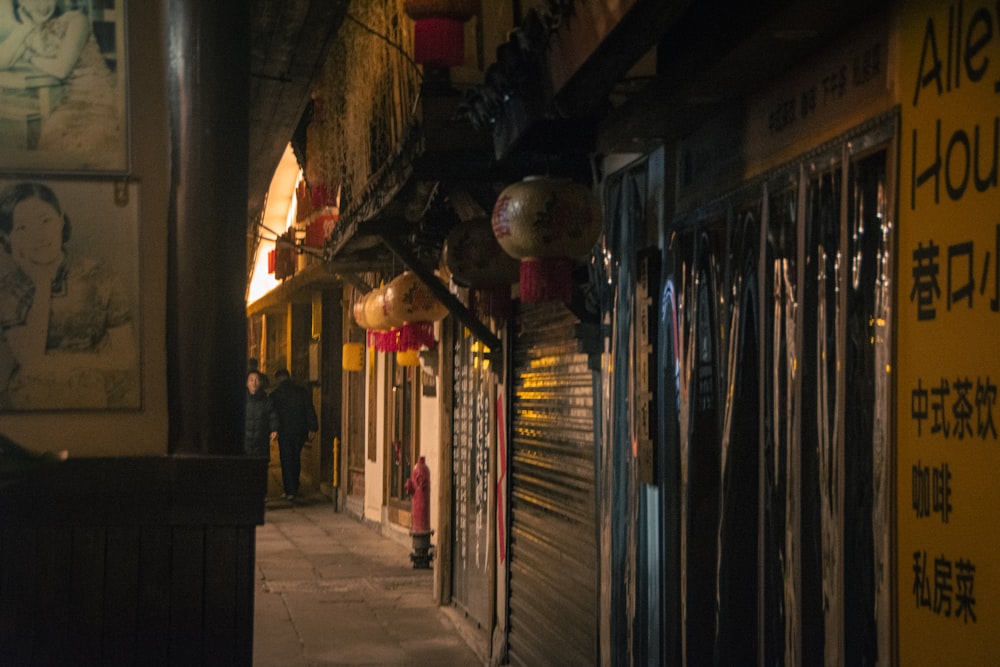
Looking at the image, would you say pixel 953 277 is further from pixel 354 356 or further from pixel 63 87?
pixel 354 356

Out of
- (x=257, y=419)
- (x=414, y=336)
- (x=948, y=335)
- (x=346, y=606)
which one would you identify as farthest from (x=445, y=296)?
(x=257, y=419)

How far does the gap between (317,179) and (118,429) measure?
43.2 ft

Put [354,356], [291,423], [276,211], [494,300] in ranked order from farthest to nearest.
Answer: [276,211] → [291,423] → [354,356] → [494,300]

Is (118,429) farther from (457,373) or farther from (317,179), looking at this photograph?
(317,179)

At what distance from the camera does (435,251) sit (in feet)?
42.5

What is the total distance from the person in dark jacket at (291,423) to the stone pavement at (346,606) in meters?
4.46

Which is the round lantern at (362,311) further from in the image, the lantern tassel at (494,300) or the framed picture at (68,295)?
the framed picture at (68,295)

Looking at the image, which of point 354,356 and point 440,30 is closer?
point 440,30

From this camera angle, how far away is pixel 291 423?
25312mm

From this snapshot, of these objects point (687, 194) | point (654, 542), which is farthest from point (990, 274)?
point (654, 542)

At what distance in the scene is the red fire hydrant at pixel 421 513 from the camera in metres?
16.0

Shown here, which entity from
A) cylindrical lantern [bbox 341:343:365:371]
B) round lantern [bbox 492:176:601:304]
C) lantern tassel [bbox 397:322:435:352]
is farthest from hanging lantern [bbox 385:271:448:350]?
cylindrical lantern [bbox 341:343:365:371]

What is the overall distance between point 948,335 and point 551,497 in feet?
20.0

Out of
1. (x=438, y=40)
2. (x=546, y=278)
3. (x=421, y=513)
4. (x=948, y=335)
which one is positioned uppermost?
(x=438, y=40)
